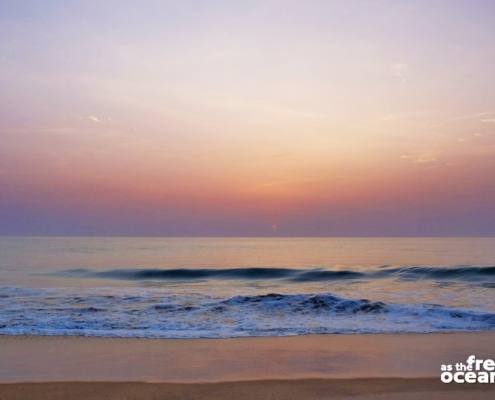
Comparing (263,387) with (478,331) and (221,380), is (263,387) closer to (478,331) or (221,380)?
(221,380)

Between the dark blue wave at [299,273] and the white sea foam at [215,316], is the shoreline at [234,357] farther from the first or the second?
the dark blue wave at [299,273]

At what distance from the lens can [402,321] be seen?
14078 mm

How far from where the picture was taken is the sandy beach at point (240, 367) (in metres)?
7.30

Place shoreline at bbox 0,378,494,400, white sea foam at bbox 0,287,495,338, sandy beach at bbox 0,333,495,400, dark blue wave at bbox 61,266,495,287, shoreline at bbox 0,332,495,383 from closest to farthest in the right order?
shoreline at bbox 0,378,494,400
sandy beach at bbox 0,333,495,400
shoreline at bbox 0,332,495,383
white sea foam at bbox 0,287,495,338
dark blue wave at bbox 61,266,495,287

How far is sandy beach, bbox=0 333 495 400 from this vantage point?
7.30 metres

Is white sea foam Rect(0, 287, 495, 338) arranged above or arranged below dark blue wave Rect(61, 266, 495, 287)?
above

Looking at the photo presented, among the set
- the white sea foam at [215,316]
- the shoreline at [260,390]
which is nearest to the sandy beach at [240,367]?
the shoreline at [260,390]

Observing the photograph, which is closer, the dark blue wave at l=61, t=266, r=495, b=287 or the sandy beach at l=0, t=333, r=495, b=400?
the sandy beach at l=0, t=333, r=495, b=400

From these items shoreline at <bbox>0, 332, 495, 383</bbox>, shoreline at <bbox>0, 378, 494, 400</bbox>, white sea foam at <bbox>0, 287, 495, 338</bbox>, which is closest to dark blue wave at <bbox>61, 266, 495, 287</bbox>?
white sea foam at <bbox>0, 287, 495, 338</bbox>

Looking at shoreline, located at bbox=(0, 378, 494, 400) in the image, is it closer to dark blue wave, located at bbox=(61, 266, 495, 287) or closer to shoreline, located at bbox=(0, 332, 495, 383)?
shoreline, located at bbox=(0, 332, 495, 383)

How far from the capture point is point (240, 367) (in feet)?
29.0

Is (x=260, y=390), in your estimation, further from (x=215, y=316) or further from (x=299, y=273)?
(x=299, y=273)

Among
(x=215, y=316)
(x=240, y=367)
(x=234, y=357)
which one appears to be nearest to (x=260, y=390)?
(x=240, y=367)

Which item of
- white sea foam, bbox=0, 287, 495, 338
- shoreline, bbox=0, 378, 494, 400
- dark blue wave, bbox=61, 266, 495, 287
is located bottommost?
dark blue wave, bbox=61, 266, 495, 287
